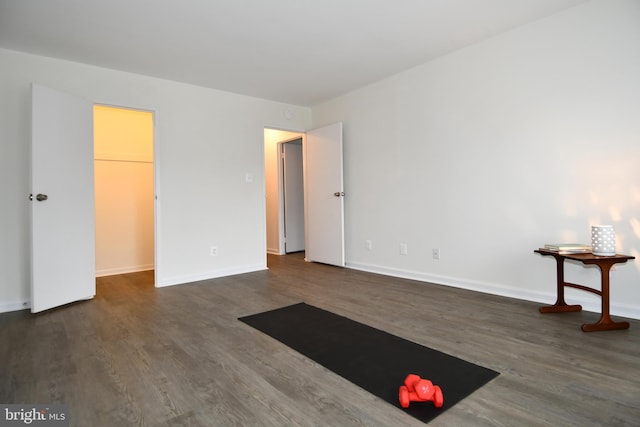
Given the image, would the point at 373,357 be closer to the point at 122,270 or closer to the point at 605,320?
the point at 605,320

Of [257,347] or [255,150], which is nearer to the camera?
[257,347]

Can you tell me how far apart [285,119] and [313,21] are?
2261 mm

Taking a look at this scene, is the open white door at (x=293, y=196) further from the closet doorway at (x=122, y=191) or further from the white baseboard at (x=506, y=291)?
the closet doorway at (x=122, y=191)

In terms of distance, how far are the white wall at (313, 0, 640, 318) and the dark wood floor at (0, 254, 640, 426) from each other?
384mm

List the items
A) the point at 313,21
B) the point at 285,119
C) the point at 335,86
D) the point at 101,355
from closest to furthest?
the point at 101,355 < the point at 313,21 < the point at 335,86 < the point at 285,119

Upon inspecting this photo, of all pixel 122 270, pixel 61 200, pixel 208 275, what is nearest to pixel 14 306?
pixel 61 200

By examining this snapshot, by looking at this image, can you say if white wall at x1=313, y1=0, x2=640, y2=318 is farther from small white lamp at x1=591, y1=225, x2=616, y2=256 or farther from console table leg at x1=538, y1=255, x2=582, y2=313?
small white lamp at x1=591, y1=225, x2=616, y2=256

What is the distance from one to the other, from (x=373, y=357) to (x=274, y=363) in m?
0.56

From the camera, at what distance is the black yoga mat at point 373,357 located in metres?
1.57

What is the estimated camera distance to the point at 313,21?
8.65 feet

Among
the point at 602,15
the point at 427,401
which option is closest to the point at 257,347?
the point at 427,401

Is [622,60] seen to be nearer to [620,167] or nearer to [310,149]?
[620,167]

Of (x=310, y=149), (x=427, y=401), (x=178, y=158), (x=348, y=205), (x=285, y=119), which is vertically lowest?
(x=427, y=401)

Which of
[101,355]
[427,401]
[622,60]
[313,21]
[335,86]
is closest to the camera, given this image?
[427,401]
